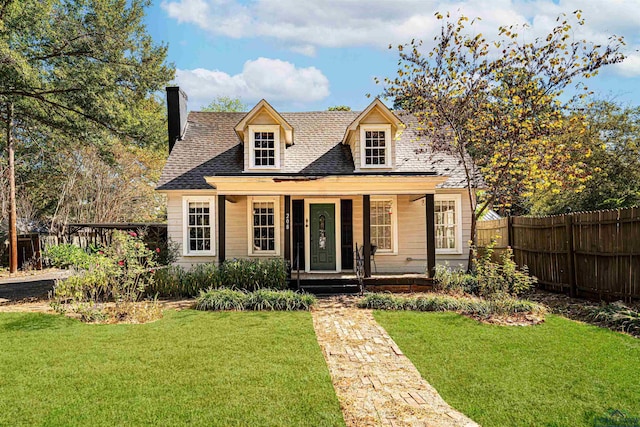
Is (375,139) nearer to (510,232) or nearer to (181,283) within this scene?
(510,232)

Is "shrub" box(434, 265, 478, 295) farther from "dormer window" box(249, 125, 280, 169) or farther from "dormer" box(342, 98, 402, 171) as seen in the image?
"dormer window" box(249, 125, 280, 169)

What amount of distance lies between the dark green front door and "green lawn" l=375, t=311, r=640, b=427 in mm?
5993

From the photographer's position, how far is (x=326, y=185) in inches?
486

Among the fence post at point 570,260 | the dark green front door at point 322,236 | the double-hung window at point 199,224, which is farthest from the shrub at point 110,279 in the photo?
the fence post at point 570,260

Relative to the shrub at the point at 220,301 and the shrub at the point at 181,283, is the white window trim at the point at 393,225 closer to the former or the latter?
the shrub at the point at 181,283

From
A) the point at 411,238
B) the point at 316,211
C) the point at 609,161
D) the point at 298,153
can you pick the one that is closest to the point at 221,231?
the point at 316,211

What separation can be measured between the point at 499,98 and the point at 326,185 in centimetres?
651

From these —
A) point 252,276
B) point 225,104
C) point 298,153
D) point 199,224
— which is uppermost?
point 225,104

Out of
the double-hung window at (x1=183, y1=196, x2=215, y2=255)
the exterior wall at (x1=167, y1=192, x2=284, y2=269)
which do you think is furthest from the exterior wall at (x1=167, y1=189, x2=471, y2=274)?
the double-hung window at (x1=183, y1=196, x2=215, y2=255)

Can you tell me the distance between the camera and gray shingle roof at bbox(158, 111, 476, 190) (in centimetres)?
1427

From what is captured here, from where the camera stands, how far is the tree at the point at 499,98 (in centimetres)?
1221

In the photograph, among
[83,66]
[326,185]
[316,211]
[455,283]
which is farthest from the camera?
[83,66]

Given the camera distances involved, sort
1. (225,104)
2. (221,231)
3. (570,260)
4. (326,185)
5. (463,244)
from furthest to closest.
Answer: (225,104) < (463,244) < (326,185) < (221,231) < (570,260)

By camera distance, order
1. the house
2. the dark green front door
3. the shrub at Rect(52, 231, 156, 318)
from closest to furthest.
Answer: the shrub at Rect(52, 231, 156, 318) < the house < the dark green front door
